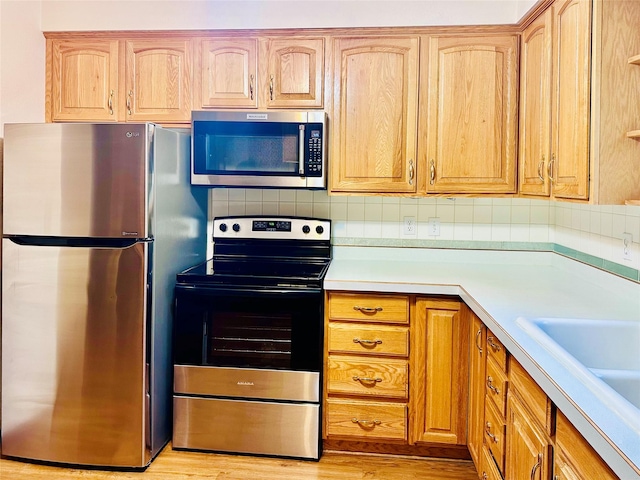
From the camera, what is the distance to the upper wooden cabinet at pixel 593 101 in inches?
67.4

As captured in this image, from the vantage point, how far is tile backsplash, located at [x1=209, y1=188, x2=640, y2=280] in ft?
9.59

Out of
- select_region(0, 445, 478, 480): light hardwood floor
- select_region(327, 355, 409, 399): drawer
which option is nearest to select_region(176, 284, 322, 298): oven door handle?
select_region(327, 355, 409, 399): drawer

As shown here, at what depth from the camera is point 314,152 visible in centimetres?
256

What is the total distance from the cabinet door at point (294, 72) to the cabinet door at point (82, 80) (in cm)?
83

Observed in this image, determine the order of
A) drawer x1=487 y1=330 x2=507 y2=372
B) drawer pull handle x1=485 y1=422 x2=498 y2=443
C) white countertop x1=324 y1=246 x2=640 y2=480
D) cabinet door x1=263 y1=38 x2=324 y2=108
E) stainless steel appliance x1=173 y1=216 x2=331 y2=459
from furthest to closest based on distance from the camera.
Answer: cabinet door x1=263 y1=38 x2=324 y2=108 < stainless steel appliance x1=173 y1=216 x2=331 y2=459 < drawer pull handle x1=485 y1=422 x2=498 y2=443 < drawer x1=487 y1=330 x2=507 y2=372 < white countertop x1=324 y1=246 x2=640 y2=480

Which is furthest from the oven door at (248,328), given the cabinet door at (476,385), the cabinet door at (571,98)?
the cabinet door at (571,98)

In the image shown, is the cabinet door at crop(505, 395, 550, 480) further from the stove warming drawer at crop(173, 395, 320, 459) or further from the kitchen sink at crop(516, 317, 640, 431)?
the stove warming drawer at crop(173, 395, 320, 459)

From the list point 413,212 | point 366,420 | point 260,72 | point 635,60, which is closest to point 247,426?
point 366,420

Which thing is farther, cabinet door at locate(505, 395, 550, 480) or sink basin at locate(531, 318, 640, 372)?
sink basin at locate(531, 318, 640, 372)

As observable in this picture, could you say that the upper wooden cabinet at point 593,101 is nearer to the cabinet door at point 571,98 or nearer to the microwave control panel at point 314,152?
the cabinet door at point 571,98

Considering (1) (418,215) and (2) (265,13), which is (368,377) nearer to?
(1) (418,215)

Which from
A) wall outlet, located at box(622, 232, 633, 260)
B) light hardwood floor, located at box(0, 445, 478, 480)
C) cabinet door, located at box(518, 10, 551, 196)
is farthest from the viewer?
light hardwood floor, located at box(0, 445, 478, 480)

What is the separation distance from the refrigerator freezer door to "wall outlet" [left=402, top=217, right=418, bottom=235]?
1.43 metres

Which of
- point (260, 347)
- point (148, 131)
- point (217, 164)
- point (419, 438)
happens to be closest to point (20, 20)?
point (148, 131)
